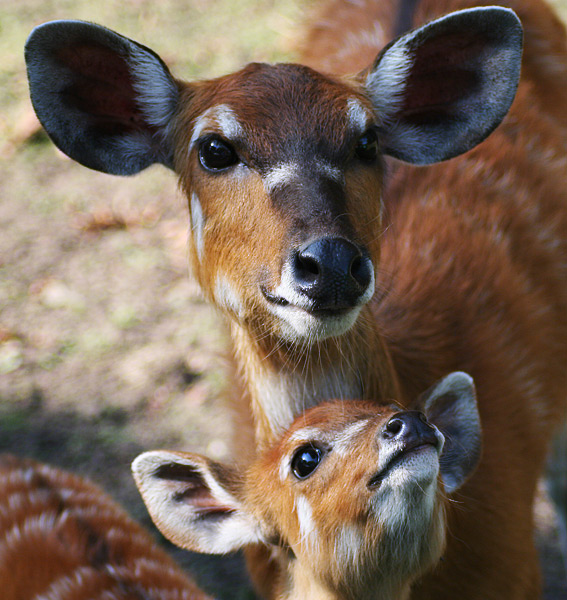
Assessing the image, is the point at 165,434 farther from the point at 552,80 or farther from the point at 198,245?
the point at 552,80

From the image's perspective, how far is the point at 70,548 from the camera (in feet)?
8.87

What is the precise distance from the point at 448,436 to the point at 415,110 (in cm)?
121

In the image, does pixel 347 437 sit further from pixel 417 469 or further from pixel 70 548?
pixel 70 548

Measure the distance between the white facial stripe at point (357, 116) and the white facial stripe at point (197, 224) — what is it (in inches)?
22.7

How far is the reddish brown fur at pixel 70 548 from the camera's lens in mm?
2564

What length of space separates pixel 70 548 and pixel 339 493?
113cm

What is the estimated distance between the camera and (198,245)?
8.82ft

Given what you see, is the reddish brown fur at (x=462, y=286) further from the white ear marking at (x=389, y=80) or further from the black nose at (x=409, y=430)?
the black nose at (x=409, y=430)

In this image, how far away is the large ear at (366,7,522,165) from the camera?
8.75 feet

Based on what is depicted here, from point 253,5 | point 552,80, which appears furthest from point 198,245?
point 253,5

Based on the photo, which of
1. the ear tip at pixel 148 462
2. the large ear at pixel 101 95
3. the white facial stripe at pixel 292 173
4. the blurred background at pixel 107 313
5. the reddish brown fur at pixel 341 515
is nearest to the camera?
the reddish brown fur at pixel 341 515

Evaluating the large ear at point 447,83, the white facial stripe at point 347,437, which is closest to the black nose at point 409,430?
the white facial stripe at point 347,437

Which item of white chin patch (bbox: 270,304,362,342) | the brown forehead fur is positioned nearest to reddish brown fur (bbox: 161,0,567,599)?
the brown forehead fur

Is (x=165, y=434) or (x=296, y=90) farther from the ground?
(x=296, y=90)
